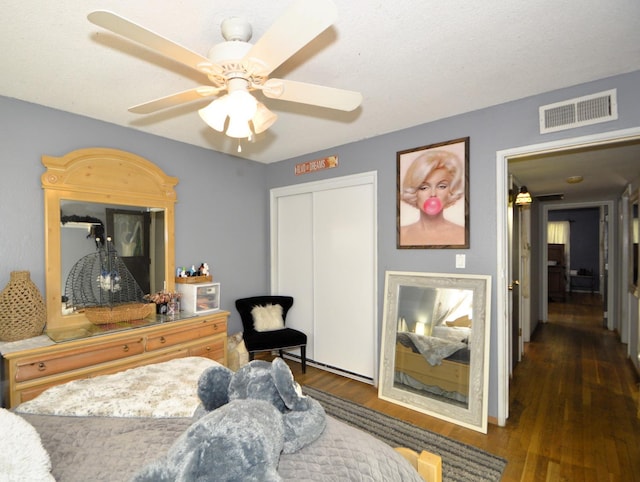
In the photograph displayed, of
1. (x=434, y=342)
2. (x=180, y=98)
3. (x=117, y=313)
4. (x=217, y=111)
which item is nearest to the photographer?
(x=217, y=111)

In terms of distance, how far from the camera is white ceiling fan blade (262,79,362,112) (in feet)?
4.90

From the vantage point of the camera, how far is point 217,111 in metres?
1.50

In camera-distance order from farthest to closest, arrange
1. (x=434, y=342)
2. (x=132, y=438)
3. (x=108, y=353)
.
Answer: (x=434, y=342)
(x=108, y=353)
(x=132, y=438)

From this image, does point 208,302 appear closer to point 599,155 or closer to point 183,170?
point 183,170

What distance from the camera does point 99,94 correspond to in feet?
7.36

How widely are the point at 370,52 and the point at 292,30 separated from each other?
2.72 feet

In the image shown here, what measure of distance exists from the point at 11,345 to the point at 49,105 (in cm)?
174

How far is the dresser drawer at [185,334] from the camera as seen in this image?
2574 millimetres

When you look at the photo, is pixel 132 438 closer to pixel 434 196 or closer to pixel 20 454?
pixel 20 454

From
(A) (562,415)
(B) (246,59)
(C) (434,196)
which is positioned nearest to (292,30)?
(B) (246,59)

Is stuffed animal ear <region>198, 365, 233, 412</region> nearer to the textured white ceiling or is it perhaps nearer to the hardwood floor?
the textured white ceiling

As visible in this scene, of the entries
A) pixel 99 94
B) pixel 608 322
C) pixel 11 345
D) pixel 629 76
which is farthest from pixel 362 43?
pixel 608 322

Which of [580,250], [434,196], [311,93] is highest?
[311,93]

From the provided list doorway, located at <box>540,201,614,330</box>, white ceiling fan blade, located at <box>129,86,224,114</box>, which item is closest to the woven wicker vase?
white ceiling fan blade, located at <box>129,86,224,114</box>
